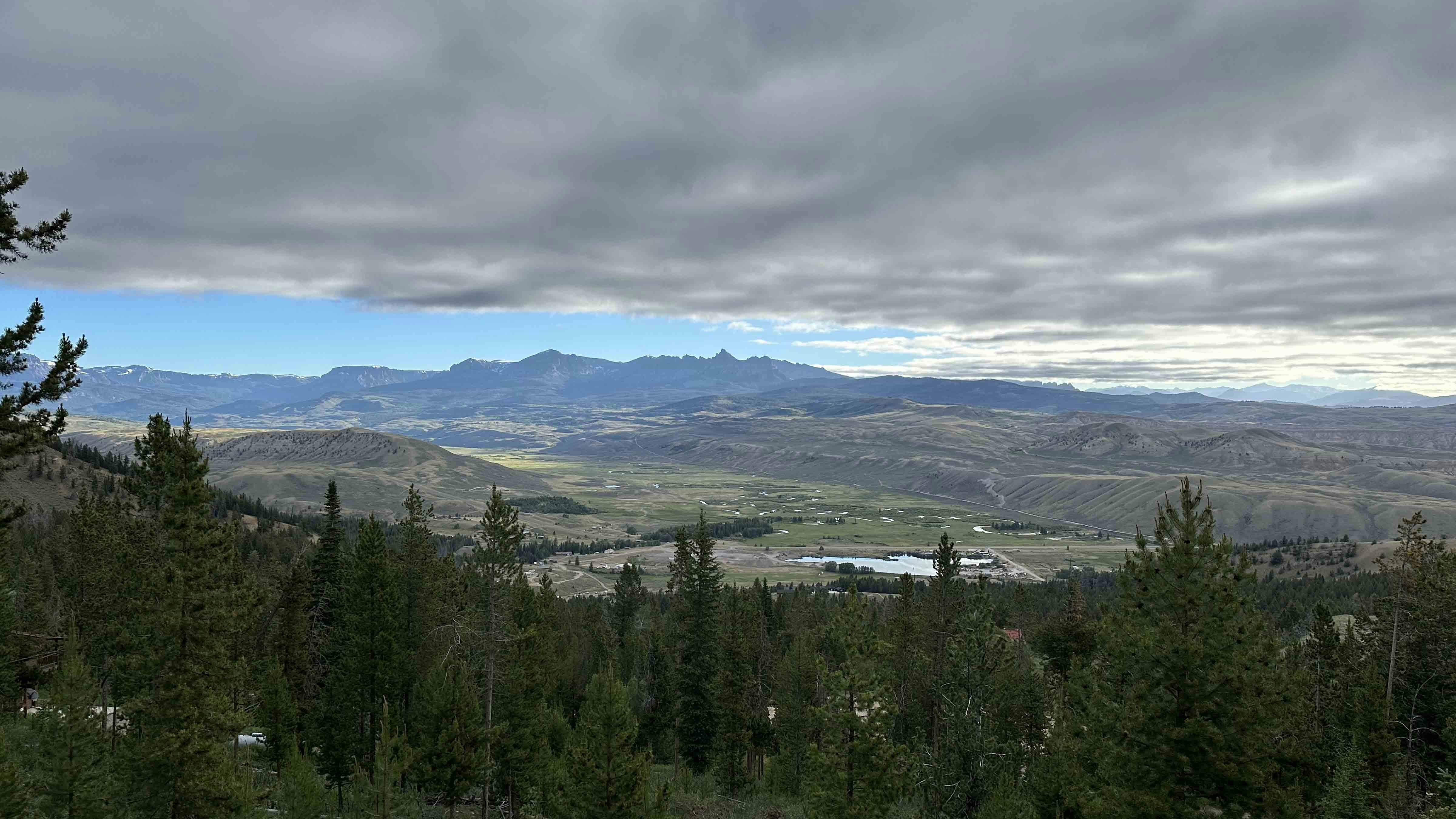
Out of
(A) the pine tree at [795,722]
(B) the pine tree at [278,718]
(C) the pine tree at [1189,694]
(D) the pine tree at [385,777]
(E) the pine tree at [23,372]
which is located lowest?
(A) the pine tree at [795,722]

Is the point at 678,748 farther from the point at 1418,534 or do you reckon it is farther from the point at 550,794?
the point at 1418,534

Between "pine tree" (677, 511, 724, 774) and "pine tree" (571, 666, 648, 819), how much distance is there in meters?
19.9

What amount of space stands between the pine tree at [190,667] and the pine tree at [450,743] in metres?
10.8

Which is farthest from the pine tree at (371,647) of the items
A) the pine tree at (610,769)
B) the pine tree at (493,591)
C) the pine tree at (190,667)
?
the pine tree at (610,769)

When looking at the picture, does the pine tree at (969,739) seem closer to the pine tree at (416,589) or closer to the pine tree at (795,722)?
the pine tree at (795,722)

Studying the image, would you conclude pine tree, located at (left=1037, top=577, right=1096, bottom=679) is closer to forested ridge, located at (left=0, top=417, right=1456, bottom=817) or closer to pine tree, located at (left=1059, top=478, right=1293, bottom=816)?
forested ridge, located at (left=0, top=417, right=1456, bottom=817)

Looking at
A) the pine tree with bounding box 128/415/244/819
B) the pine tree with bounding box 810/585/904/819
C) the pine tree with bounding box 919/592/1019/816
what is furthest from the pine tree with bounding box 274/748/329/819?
the pine tree with bounding box 919/592/1019/816

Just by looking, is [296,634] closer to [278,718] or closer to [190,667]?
[278,718]

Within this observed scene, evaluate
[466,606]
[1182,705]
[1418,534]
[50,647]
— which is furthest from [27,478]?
[1418,534]

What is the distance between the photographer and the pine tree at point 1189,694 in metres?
25.0

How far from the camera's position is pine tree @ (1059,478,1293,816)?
82.0 feet

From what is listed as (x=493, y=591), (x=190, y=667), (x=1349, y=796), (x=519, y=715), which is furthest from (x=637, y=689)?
(x=1349, y=796)

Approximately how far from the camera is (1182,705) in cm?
2542

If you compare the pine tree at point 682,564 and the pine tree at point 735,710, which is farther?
the pine tree at point 682,564
